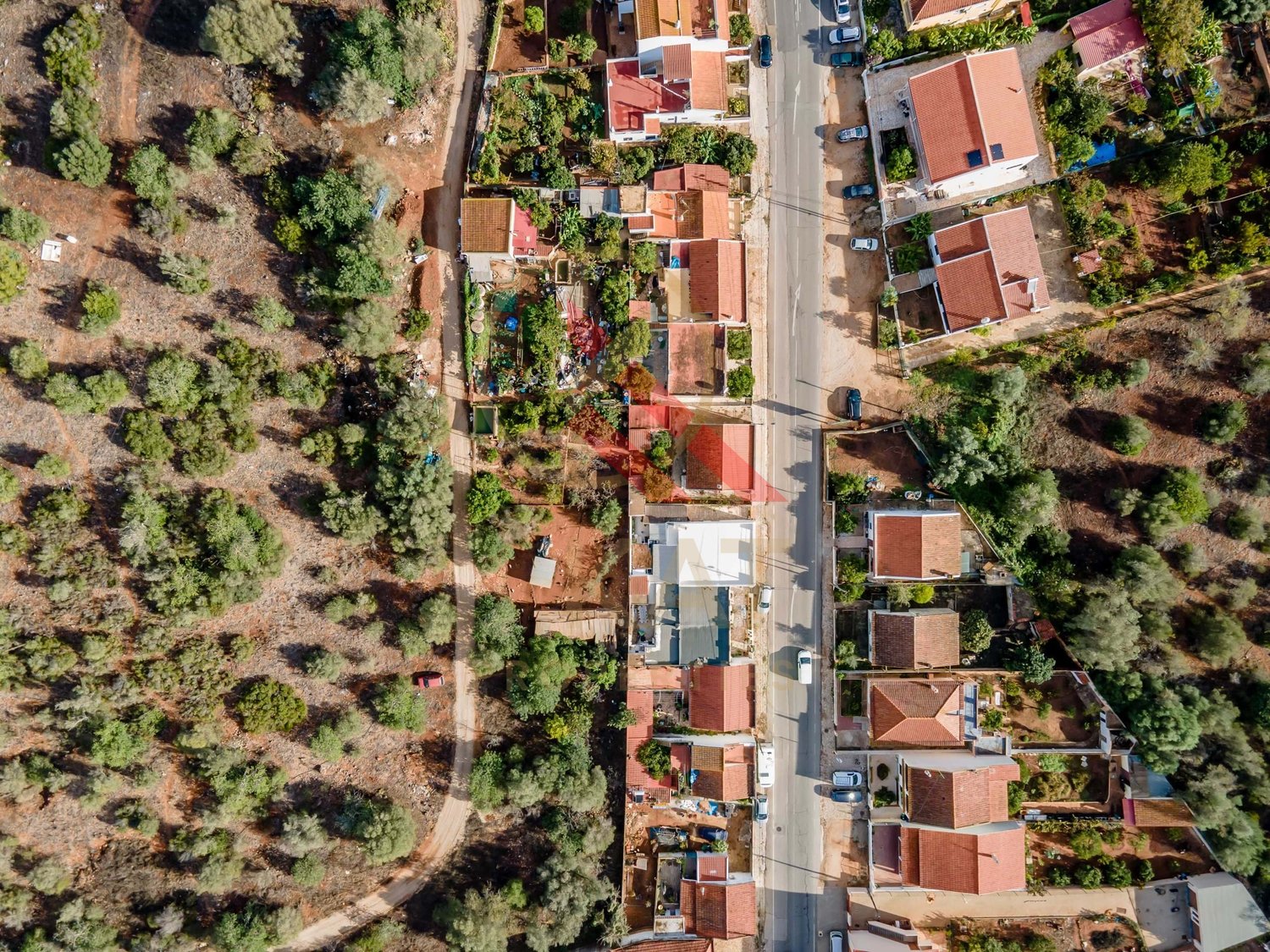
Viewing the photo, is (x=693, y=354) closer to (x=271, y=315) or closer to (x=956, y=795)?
(x=271, y=315)

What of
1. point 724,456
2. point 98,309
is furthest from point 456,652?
point 98,309

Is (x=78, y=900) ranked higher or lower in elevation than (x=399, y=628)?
lower

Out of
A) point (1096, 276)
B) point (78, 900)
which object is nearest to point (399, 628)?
point (78, 900)

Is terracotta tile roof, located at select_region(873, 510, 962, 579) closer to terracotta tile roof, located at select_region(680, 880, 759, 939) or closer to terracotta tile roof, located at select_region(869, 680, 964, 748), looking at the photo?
terracotta tile roof, located at select_region(869, 680, 964, 748)

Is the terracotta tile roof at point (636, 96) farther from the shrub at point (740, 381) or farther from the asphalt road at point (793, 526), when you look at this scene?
the shrub at point (740, 381)

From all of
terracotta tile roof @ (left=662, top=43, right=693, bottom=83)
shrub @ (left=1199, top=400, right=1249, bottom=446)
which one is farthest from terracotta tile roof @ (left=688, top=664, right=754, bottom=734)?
terracotta tile roof @ (left=662, top=43, right=693, bottom=83)

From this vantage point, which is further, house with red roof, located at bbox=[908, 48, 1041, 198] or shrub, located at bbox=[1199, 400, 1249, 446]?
shrub, located at bbox=[1199, 400, 1249, 446]

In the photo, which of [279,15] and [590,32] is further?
[590,32]

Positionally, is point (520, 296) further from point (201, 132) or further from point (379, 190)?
point (201, 132)

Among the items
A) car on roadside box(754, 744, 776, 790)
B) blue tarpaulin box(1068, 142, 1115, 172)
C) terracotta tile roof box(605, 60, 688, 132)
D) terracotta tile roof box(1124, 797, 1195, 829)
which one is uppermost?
terracotta tile roof box(605, 60, 688, 132)
